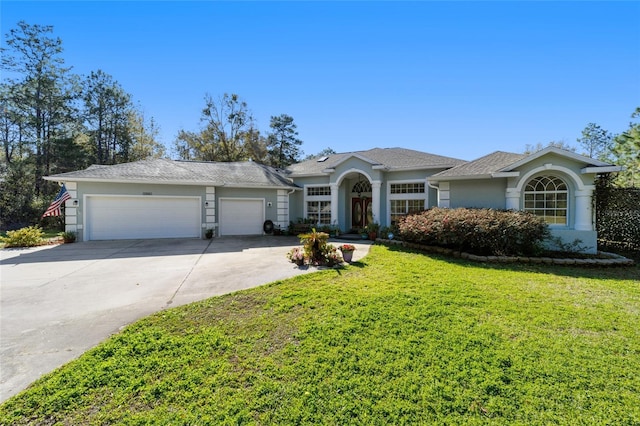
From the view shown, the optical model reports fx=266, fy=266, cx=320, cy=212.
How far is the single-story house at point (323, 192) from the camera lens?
10234mm

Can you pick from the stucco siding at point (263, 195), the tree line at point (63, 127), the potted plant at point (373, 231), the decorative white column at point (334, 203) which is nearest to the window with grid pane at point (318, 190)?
the decorative white column at point (334, 203)

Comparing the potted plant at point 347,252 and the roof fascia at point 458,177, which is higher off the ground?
the roof fascia at point 458,177

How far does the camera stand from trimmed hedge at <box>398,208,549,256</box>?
8.77 meters

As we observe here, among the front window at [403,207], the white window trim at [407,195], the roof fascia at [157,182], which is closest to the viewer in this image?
the roof fascia at [157,182]

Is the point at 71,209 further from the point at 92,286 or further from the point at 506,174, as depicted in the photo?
the point at 506,174

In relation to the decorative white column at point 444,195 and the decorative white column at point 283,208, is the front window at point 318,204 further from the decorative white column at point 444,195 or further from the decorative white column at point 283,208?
the decorative white column at point 444,195

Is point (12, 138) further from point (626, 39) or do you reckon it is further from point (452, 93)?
point (626, 39)

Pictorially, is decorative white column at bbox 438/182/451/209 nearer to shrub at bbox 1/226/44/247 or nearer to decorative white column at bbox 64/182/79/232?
decorative white column at bbox 64/182/79/232

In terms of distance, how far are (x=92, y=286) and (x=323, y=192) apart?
12298 mm

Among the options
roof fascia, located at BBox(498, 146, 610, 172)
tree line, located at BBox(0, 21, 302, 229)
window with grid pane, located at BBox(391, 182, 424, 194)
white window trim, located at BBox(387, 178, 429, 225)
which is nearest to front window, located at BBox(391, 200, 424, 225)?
white window trim, located at BBox(387, 178, 429, 225)

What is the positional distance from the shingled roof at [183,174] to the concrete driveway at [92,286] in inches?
135

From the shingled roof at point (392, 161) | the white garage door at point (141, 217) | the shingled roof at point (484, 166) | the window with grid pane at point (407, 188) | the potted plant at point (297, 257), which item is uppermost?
the shingled roof at point (392, 161)

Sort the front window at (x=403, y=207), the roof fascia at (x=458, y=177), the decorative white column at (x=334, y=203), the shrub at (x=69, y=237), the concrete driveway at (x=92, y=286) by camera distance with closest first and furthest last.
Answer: the concrete driveway at (x=92, y=286)
the roof fascia at (x=458, y=177)
the shrub at (x=69, y=237)
the front window at (x=403, y=207)
the decorative white column at (x=334, y=203)

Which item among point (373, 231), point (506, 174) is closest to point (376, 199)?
point (373, 231)
